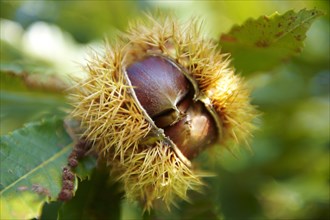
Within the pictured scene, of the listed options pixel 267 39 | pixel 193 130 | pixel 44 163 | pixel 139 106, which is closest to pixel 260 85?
pixel 267 39

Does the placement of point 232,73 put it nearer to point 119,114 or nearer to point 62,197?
point 119,114

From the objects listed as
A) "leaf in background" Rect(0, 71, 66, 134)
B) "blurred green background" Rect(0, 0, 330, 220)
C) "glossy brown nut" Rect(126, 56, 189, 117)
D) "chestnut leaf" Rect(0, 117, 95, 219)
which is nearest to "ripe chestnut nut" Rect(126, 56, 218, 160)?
"glossy brown nut" Rect(126, 56, 189, 117)

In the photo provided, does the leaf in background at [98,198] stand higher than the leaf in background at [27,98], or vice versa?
the leaf in background at [27,98]

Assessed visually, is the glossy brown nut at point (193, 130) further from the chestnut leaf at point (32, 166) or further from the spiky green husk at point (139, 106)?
the chestnut leaf at point (32, 166)

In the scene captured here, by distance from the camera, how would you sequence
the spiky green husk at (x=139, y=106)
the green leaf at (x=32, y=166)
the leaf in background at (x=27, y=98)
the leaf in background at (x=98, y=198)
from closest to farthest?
the green leaf at (x=32, y=166)
the spiky green husk at (x=139, y=106)
the leaf in background at (x=98, y=198)
the leaf in background at (x=27, y=98)

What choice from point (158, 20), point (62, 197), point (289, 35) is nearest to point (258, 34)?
point (289, 35)

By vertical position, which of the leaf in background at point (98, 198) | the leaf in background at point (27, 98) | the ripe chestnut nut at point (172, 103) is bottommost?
the leaf in background at point (98, 198)

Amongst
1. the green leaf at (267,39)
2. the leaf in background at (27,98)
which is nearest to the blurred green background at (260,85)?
the leaf in background at (27,98)
